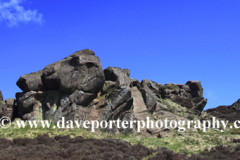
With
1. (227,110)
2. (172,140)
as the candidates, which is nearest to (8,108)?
(172,140)

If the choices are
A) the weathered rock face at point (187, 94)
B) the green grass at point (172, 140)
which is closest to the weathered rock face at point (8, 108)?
the green grass at point (172, 140)

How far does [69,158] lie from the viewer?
1858 cm

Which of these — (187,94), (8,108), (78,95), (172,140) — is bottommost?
(172,140)

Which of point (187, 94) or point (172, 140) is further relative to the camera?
point (187, 94)

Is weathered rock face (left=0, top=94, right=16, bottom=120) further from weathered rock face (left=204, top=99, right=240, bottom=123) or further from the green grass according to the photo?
weathered rock face (left=204, top=99, right=240, bottom=123)

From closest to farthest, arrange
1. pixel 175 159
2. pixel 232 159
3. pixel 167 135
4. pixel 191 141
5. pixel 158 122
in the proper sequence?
pixel 175 159 → pixel 232 159 → pixel 191 141 → pixel 167 135 → pixel 158 122

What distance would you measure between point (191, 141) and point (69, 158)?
1668 centimetres

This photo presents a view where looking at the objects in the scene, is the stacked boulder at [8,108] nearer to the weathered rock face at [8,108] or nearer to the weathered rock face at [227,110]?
the weathered rock face at [8,108]

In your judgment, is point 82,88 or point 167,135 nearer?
point 167,135

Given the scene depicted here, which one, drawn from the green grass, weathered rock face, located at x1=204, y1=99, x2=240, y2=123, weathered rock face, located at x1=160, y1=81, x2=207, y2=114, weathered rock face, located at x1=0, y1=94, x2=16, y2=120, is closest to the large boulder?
weathered rock face, located at x1=0, y1=94, x2=16, y2=120

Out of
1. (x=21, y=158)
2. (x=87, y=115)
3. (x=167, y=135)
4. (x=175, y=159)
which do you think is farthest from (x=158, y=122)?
(x=21, y=158)

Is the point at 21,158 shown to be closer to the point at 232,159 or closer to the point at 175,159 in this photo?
the point at 175,159

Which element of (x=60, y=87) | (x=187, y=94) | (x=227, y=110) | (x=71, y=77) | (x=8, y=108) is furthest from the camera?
(x=187, y=94)

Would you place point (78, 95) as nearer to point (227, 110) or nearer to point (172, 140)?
point (172, 140)
